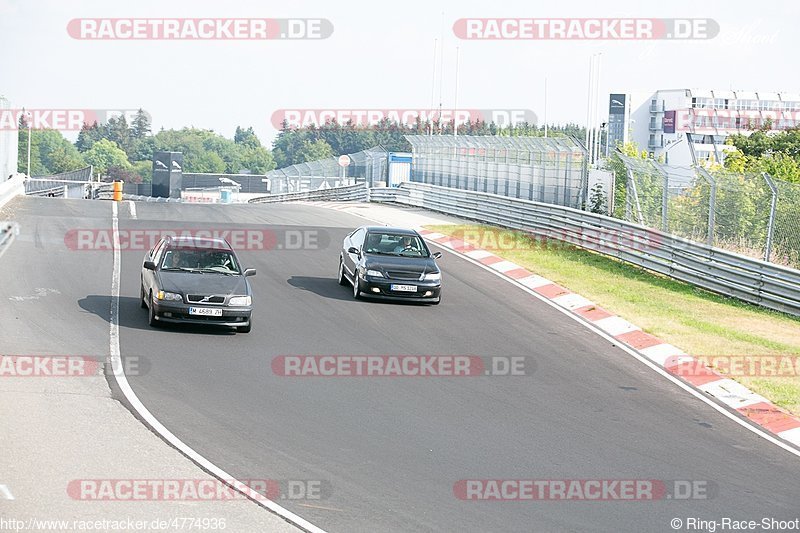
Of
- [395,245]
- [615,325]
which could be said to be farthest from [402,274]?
[615,325]

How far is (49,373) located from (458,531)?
690 centimetres

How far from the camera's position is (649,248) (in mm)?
24312

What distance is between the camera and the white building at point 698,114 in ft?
488

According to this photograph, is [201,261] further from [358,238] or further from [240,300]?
[358,238]

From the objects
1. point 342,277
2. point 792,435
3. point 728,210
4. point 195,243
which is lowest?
point 792,435

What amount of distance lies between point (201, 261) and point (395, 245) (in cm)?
492

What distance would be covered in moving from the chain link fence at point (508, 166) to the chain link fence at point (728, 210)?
4.57 metres

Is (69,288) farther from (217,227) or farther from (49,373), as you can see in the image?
(217,227)

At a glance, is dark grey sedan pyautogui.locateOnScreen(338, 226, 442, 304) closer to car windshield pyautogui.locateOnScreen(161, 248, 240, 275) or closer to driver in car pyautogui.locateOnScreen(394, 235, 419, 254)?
driver in car pyautogui.locateOnScreen(394, 235, 419, 254)

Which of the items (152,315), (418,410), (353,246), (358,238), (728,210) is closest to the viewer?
(418,410)

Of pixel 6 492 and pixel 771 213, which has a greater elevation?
pixel 771 213

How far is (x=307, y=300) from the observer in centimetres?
1952

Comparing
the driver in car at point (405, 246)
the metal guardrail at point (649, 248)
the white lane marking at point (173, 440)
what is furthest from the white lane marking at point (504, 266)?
the white lane marking at point (173, 440)

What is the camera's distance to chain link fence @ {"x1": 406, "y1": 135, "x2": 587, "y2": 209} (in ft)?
99.2
